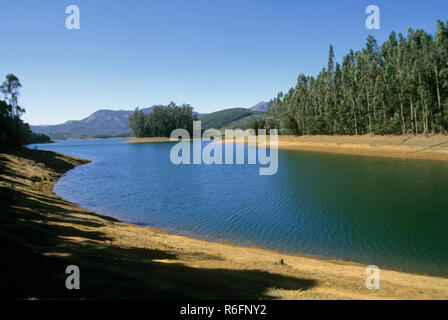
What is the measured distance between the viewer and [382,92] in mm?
59312

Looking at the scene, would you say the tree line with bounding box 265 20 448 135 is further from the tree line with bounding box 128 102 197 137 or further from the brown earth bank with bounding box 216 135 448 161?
the tree line with bounding box 128 102 197 137

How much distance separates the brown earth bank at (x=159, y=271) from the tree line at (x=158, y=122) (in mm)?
152994

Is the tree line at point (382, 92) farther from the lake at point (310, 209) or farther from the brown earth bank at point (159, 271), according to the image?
the brown earth bank at point (159, 271)

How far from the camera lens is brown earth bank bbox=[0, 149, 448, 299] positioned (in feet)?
18.7

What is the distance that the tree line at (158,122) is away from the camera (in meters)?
160

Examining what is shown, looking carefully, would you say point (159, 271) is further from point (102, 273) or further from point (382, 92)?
point (382, 92)

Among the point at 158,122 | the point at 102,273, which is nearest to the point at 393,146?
the point at 102,273

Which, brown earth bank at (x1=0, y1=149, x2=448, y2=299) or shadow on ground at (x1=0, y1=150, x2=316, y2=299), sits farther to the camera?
brown earth bank at (x1=0, y1=149, x2=448, y2=299)

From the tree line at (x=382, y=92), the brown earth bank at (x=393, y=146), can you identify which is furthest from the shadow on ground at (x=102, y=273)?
the tree line at (x=382, y=92)

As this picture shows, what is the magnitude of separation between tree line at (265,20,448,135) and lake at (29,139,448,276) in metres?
25.3

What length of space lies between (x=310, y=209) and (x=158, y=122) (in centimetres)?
15271

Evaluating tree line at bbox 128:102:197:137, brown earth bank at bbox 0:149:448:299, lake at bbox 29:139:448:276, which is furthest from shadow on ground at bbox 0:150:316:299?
tree line at bbox 128:102:197:137
